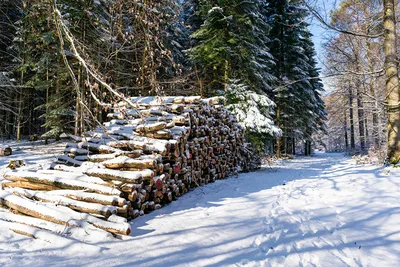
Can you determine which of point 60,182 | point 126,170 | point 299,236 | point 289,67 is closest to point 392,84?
point 299,236

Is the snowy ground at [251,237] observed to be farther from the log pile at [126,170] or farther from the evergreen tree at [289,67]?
the evergreen tree at [289,67]

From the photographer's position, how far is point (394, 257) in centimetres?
313

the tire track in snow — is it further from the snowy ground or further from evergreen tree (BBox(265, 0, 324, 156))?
evergreen tree (BBox(265, 0, 324, 156))

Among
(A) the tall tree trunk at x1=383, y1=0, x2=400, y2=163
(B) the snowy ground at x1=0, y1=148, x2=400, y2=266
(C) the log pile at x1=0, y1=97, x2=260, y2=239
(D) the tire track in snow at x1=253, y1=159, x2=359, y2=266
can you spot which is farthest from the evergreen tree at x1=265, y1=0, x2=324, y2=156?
(D) the tire track in snow at x1=253, y1=159, x2=359, y2=266

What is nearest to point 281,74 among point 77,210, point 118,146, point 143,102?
point 143,102

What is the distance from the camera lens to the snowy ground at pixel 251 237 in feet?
9.89

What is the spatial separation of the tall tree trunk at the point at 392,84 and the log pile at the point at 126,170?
6014mm

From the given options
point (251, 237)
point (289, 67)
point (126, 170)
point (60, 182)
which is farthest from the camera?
point (289, 67)

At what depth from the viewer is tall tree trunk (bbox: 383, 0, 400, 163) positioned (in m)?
8.46

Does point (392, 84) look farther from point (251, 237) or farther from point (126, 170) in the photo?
point (126, 170)

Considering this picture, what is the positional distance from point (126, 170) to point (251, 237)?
2.63 m

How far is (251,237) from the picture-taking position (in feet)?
12.5

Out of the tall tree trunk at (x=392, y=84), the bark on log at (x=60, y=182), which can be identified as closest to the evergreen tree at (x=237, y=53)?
the tall tree trunk at (x=392, y=84)

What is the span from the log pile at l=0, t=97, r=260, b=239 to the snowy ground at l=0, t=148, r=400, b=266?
0.43 metres
